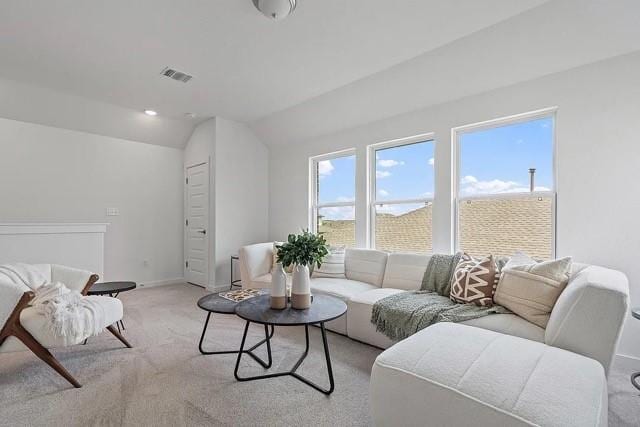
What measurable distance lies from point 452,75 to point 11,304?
3841mm

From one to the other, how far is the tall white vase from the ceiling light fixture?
179cm

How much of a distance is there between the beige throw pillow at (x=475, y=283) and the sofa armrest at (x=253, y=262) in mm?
2248

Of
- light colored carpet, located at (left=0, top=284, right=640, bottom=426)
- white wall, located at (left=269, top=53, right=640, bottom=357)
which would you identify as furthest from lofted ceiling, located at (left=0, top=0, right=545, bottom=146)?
light colored carpet, located at (left=0, top=284, right=640, bottom=426)

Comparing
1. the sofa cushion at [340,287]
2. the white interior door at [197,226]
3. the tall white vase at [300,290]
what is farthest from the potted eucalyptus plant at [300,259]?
the white interior door at [197,226]

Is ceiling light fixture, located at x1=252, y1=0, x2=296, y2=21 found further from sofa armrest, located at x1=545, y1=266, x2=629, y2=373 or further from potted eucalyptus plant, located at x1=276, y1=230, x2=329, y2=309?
sofa armrest, located at x1=545, y1=266, x2=629, y2=373

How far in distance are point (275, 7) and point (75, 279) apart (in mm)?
2744

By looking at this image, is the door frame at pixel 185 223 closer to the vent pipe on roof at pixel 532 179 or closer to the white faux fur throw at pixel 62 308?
the white faux fur throw at pixel 62 308

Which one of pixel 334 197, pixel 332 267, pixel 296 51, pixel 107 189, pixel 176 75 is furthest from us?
pixel 107 189

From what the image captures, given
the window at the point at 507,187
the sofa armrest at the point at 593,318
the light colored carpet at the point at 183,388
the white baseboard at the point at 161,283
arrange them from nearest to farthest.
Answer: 1. the sofa armrest at the point at 593,318
2. the light colored carpet at the point at 183,388
3. the window at the point at 507,187
4. the white baseboard at the point at 161,283

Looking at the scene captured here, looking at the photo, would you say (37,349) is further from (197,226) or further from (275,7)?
(197,226)

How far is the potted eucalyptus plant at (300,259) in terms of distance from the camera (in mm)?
2145

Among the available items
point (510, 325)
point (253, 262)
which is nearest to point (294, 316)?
point (510, 325)

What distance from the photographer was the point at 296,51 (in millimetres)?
2760

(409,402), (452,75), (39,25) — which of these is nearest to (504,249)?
(452,75)
